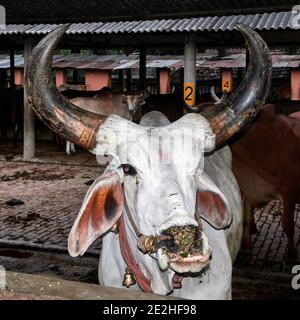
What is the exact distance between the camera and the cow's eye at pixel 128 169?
9.51ft

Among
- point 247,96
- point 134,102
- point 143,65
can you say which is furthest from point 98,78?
point 247,96

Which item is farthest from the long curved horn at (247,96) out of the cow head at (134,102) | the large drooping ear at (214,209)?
the cow head at (134,102)

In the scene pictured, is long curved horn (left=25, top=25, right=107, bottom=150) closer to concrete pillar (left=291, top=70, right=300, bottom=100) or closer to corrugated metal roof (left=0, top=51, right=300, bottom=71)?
corrugated metal roof (left=0, top=51, right=300, bottom=71)

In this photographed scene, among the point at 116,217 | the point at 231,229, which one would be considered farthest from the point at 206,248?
the point at 231,229

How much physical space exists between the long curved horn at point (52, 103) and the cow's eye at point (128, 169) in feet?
0.98

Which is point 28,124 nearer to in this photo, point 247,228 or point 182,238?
point 247,228

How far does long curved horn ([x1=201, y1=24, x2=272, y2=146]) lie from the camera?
10.8 feet

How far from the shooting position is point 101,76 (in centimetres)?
2212

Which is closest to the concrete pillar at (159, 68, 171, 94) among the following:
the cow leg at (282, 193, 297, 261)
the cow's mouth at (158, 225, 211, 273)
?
the cow leg at (282, 193, 297, 261)

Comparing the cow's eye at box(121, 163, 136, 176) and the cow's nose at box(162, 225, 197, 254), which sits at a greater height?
the cow's eye at box(121, 163, 136, 176)

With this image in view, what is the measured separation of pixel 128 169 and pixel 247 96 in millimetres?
1020

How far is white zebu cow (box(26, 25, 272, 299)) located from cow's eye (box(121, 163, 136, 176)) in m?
0.01

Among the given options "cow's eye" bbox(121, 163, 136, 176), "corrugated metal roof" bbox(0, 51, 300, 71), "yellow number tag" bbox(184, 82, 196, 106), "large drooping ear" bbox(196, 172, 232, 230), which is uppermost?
"corrugated metal roof" bbox(0, 51, 300, 71)
